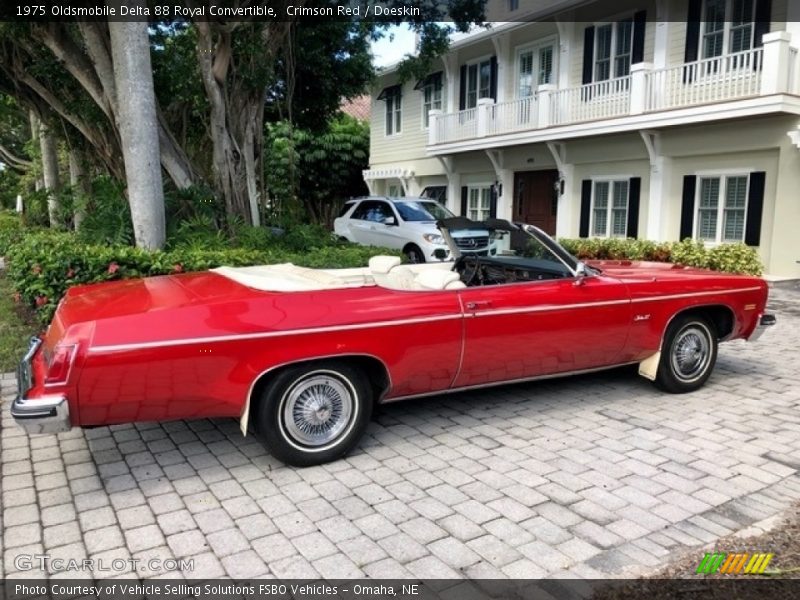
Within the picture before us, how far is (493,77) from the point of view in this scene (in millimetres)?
20016

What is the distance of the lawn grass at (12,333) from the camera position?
6.52m

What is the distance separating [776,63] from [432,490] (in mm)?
11624

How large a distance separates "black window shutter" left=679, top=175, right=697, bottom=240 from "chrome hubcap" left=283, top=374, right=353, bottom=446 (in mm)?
12471

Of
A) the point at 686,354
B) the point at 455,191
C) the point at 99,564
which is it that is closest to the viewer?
the point at 99,564

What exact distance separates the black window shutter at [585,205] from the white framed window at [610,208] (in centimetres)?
10

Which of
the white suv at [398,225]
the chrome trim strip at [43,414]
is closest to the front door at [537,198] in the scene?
the white suv at [398,225]

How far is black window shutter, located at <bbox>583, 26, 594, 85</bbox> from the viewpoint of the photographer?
54.9ft

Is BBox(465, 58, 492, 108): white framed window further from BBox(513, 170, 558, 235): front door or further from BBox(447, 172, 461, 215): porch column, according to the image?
BBox(513, 170, 558, 235): front door

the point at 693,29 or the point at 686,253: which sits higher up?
the point at 693,29

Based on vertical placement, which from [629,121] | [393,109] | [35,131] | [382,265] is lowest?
[382,265]

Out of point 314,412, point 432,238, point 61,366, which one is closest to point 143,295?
point 61,366

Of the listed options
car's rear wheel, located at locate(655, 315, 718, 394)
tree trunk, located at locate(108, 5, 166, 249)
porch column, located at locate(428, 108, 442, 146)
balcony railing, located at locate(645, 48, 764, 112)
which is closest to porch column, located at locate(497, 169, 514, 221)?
porch column, located at locate(428, 108, 442, 146)

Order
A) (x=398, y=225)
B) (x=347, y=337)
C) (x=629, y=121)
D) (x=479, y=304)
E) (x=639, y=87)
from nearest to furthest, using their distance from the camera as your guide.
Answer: (x=347, y=337) → (x=479, y=304) → (x=398, y=225) → (x=639, y=87) → (x=629, y=121)

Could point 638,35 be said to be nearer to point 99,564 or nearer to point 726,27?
point 726,27
